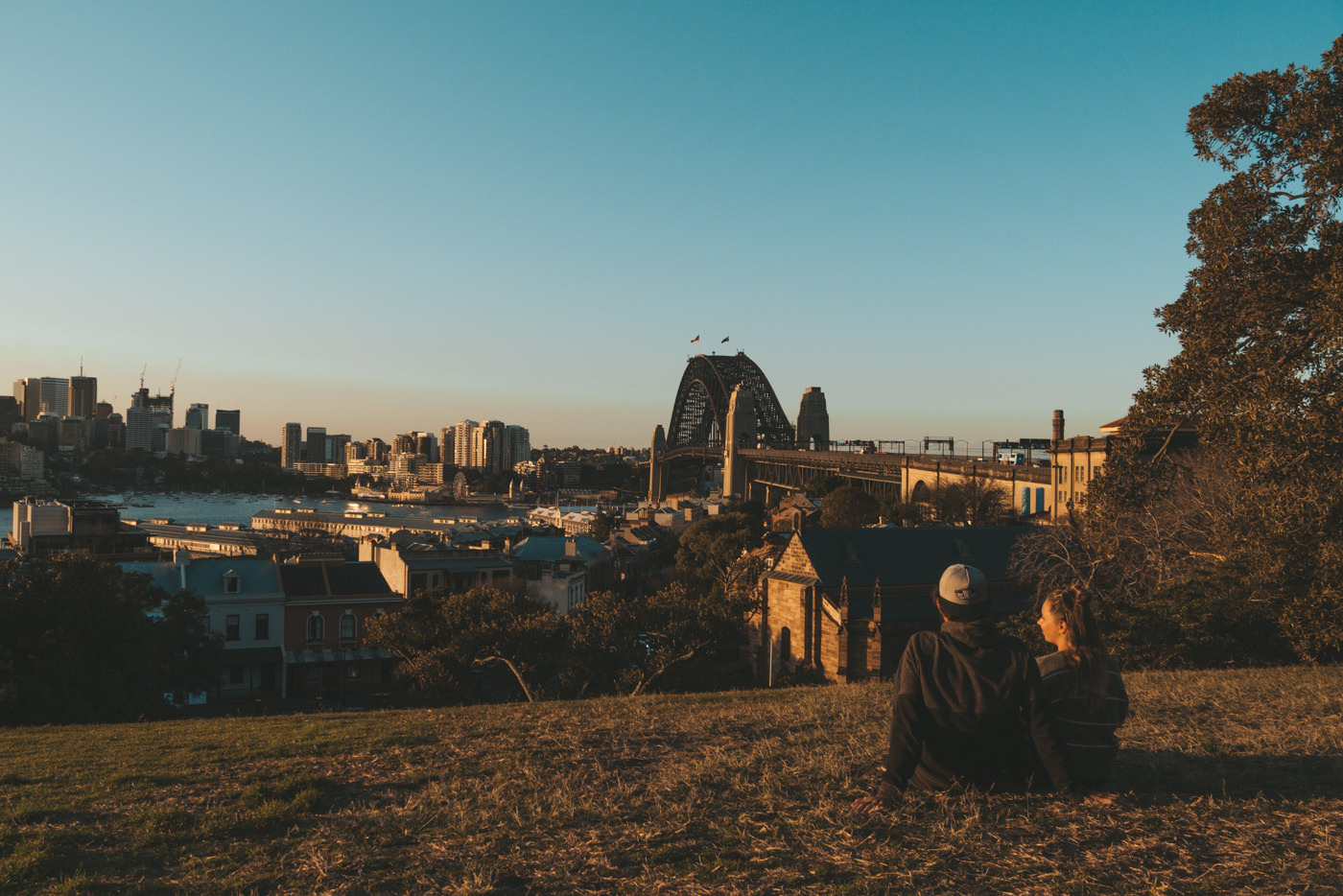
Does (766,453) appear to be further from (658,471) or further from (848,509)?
(658,471)

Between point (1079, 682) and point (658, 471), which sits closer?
point (1079, 682)

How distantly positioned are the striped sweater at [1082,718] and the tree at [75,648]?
23.0 meters

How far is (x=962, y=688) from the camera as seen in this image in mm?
5746

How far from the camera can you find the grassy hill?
5352mm

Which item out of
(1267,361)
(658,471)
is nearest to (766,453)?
(658,471)

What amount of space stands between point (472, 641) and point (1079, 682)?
73.5 ft

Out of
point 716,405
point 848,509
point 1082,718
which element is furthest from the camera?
point 716,405

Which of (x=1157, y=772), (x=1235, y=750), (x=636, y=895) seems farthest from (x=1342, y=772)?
(x=636, y=895)

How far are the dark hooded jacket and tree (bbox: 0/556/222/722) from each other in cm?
2223

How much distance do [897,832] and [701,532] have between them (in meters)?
69.1

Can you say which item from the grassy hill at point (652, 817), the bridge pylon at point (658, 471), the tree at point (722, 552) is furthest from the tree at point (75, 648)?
the bridge pylon at point (658, 471)

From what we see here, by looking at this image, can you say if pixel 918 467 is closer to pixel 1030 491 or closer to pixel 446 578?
pixel 1030 491

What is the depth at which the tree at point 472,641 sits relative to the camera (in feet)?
85.6

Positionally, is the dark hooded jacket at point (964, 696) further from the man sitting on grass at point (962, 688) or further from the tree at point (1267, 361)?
the tree at point (1267, 361)
